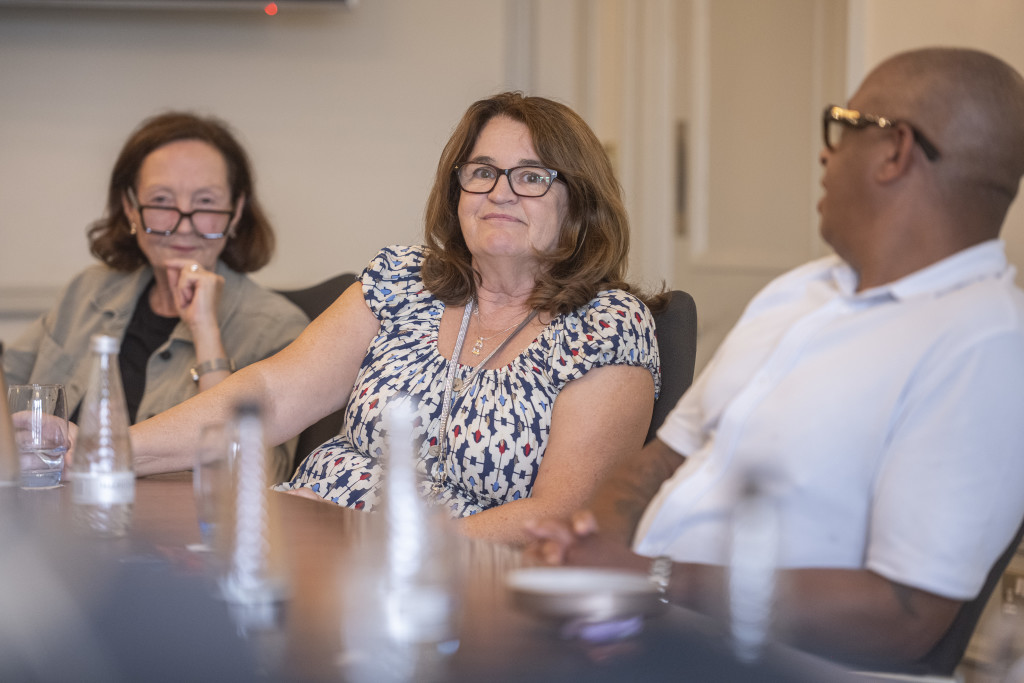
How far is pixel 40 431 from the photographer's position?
1569 mm

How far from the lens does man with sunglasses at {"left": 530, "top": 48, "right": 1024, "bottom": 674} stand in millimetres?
1032

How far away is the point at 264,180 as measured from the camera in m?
3.45

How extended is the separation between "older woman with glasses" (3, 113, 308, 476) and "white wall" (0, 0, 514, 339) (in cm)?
68

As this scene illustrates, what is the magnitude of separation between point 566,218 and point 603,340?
34cm

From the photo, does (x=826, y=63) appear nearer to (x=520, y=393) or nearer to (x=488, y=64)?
(x=488, y=64)

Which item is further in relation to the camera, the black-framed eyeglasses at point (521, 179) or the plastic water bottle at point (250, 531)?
the black-framed eyeglasses at point (521, 179)

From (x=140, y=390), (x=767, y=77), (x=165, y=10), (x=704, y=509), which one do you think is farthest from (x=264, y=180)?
(x=704, y=509)

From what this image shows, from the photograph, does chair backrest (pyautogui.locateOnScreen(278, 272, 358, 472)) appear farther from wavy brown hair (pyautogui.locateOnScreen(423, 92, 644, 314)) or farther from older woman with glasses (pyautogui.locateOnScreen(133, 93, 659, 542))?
wavy brown hair (pyautogui.locateOnScreen(423, 92, 644, 314))

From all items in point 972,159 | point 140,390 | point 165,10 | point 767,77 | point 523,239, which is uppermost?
point 165,10

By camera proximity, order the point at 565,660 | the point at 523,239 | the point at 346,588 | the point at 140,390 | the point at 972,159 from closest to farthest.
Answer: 1. the point at 565,660
2. the point at 346,588
3. the point at 972,159
4. the point at 523,239
5. the point at 140,390

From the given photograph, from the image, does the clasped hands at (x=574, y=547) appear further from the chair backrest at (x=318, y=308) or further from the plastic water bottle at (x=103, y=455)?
the chair backrest at (x=318, y=308)

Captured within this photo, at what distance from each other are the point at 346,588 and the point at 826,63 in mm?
2651

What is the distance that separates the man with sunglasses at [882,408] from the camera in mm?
1032

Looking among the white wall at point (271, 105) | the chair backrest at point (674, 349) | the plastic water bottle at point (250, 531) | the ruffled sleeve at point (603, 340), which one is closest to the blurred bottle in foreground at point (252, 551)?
the plastic water bottle at point (250, 531)
